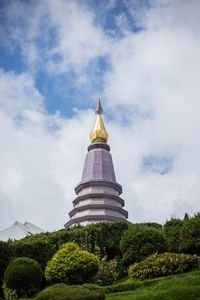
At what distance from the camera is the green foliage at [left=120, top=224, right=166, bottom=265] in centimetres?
1753

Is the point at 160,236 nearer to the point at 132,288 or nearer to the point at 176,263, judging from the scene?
the point at 176,263

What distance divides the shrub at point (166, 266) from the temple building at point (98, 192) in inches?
681

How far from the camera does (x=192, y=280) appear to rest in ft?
35.5

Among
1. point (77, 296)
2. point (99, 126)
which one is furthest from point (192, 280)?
point (99, 126)

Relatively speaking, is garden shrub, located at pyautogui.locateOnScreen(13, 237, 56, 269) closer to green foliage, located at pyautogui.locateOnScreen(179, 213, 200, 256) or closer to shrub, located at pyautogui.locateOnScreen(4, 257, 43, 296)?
shrub, located at pyautogui.locateOnScreen(4, 257, 43, 296)

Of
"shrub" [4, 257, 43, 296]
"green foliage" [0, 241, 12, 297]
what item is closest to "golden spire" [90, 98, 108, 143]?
"green foliage" [0, 241, 12, 297]

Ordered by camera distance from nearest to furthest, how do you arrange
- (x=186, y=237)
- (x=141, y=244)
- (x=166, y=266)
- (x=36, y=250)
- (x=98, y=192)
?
(x=166, y=266)
(x=186, y=237)
(x=36, y=250)
(x=141, y=244)
(x=98, y=192)

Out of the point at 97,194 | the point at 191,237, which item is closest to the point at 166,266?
the point at 191,237

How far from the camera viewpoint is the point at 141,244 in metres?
17.8

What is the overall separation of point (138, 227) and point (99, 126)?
27.1 metres

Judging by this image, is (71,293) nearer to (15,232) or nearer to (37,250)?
(37,250)

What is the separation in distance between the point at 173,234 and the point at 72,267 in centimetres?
734

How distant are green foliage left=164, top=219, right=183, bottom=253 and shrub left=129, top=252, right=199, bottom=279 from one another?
2.77 m

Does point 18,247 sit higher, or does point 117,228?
point 117,228
